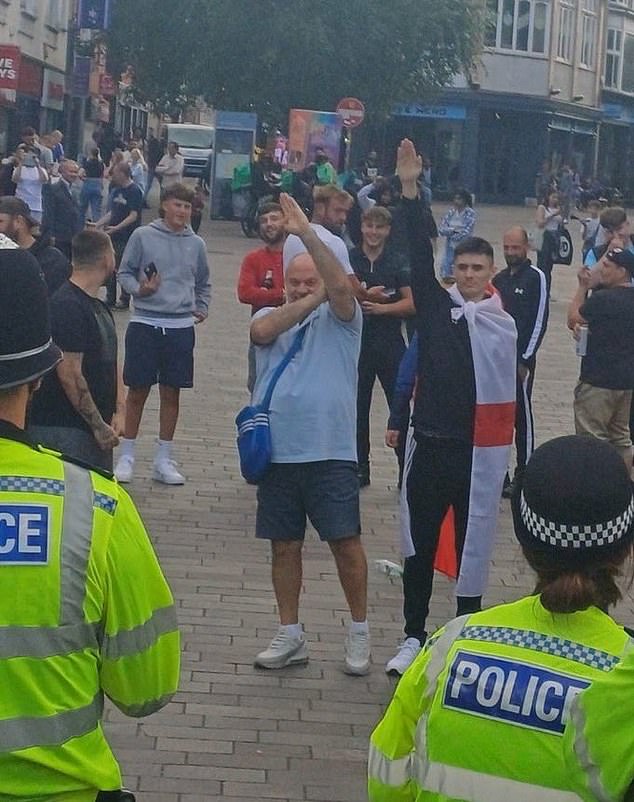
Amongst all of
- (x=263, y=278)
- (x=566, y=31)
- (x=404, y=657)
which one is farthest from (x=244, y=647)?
(x=566, y=31)

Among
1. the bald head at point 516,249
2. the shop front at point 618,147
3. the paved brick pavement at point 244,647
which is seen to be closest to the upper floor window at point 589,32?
the shop front at point 618,147

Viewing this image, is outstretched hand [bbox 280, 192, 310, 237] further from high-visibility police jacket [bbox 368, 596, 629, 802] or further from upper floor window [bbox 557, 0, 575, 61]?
upper floor window [bbox 557, 0, 575, 61]

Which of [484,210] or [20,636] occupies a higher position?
[484,210]

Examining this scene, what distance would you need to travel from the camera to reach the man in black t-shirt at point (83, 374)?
646cm

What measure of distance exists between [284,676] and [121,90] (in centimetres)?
4551

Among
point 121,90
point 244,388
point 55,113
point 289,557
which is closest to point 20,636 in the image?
point 289,557

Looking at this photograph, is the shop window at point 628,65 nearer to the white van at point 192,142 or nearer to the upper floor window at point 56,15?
the white van at point 192,142

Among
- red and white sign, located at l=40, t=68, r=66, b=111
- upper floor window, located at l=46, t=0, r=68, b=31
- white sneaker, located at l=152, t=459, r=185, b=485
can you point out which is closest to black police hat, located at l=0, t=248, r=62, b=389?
white sneaker, located at l=152, t=459, r=185, b=485

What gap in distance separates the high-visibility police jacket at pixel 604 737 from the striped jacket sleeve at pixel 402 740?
0.32 meters

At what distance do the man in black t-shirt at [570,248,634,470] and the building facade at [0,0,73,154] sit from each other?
2694 cm

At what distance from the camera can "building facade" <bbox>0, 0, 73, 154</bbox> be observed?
37.6 metres

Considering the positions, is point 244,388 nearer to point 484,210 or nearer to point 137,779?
point 137,779

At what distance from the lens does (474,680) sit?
2.43 m

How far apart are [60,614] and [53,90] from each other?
42646mm
